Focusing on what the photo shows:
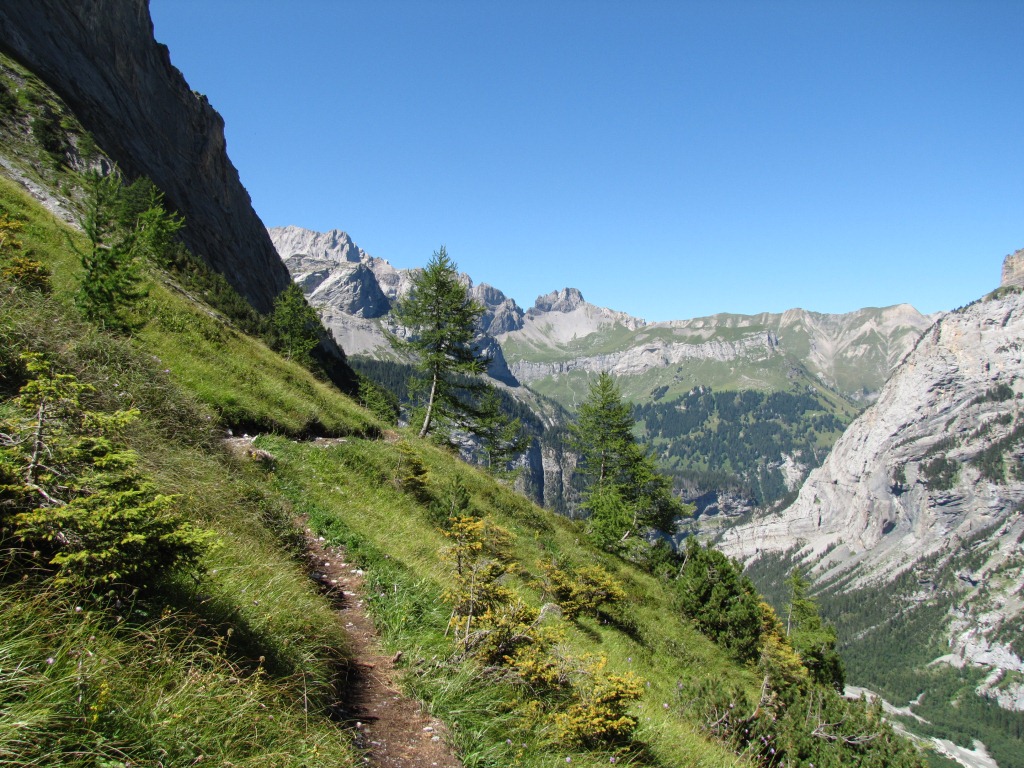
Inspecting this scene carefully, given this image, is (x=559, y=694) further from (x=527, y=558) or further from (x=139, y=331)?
(x=139, y=331)

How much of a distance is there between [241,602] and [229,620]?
408 millimetres

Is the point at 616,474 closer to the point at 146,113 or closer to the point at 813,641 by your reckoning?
the point at 813,641

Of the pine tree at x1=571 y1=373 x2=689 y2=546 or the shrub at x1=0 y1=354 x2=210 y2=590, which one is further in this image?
the pine tree at x1=571 y1=373 x2=689 y2=546

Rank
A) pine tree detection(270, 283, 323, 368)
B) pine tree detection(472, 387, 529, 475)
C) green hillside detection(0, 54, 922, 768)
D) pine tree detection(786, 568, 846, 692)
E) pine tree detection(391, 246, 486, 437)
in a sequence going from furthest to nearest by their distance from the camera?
pine tree detection(270, 283, 323, 368), pine tree detection(472, 387, 529, 475), pine tree detection(786, 568, 846, 692), pine tree detection(391, 246, 486, 437), green hillside detection(0, 54, 922, 768)

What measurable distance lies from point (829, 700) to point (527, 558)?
9117 mm

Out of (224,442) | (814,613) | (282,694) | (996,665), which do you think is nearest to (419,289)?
(224,442)

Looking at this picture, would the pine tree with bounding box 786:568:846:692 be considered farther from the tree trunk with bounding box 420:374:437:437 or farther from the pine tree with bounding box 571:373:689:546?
the tree trunk with bounding box 420:374:437:437

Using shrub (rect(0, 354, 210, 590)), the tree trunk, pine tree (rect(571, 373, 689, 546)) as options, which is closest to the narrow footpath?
shrub (rect(0, 354, 210, 590))

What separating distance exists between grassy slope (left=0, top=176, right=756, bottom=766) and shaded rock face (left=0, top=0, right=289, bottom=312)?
59.0m

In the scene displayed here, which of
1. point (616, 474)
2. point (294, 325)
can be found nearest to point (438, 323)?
point (616, 474)

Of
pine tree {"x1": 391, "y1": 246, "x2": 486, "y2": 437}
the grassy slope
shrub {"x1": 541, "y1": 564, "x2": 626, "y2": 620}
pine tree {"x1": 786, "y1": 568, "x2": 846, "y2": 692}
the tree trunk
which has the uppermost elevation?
pine tree {"x1": 391, "y1": 246, "x2": 486, "y2": 437}

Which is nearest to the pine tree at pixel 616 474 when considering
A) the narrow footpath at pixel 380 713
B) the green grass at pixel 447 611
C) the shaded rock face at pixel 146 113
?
the green grass at pixel 447 611

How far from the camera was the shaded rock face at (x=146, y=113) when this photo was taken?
5678cm

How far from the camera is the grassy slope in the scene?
2.86 m
